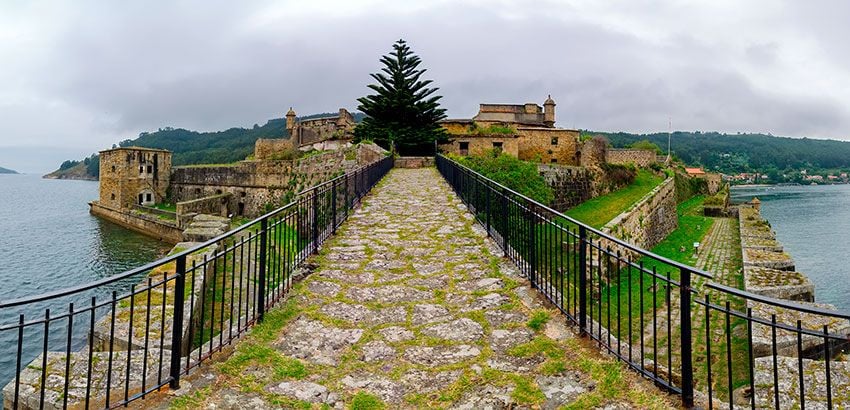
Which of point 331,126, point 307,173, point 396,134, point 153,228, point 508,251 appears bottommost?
point 153,228

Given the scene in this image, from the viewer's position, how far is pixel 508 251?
6.91 m

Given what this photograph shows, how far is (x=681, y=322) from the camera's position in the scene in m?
3.22

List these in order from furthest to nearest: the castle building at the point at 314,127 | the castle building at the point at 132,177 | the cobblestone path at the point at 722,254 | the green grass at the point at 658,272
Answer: the castle building at the point at 314,127 → the castle building at the point at 132,177 → the cobblestone path at the point at 722,254 → the green grass at the point at 658,272

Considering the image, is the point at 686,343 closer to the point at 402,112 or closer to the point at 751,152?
the point at 402,112

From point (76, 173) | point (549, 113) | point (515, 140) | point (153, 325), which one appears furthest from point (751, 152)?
point (76, 173)

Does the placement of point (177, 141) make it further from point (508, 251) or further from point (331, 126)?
point (508, 251)

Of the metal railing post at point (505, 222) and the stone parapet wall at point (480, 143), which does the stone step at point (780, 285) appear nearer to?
the metal railing post at point (505, 222)

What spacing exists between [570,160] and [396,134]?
48.4 ft

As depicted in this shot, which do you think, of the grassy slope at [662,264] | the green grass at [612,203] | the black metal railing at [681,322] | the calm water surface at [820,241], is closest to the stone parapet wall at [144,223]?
the green grass at [612,203]

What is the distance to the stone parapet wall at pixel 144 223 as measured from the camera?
35225 millimetres

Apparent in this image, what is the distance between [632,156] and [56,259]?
40227mm

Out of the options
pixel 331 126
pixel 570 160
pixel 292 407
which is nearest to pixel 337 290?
pixel 292 407

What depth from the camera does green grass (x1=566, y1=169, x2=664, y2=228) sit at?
70.6ft

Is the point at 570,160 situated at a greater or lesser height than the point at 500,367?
greater
